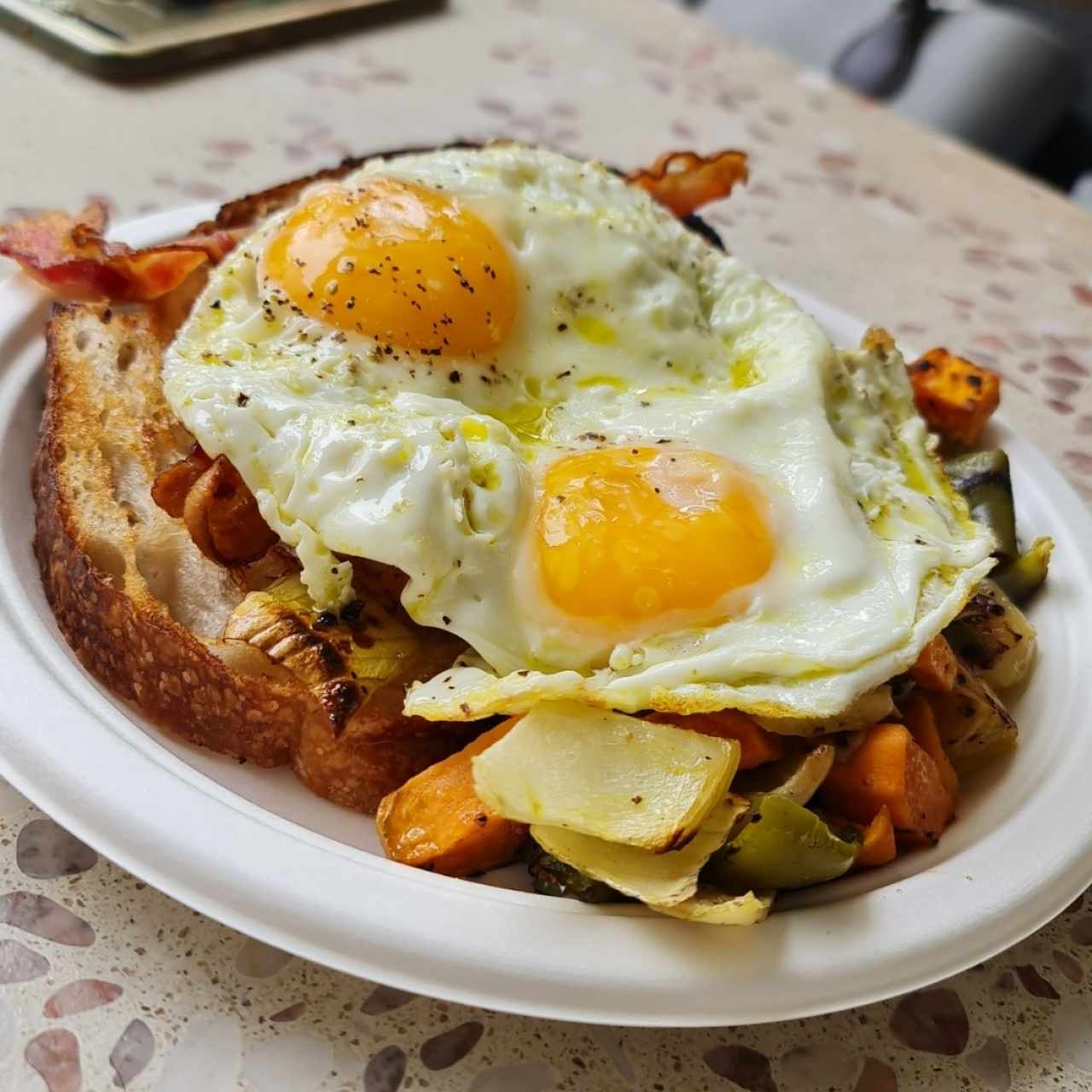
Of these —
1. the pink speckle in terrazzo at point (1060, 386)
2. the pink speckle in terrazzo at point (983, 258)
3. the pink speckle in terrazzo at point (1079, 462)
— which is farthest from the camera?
the pink speckle in terrazzo at point (983, 258)

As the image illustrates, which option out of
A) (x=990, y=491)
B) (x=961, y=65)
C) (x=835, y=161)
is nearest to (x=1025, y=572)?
(x=990, y=491)

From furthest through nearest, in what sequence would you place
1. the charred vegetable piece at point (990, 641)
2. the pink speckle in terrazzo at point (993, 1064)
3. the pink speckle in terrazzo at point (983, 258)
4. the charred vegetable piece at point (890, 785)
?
the pink speckle in terrazzo at point (983, 258) → the charred vegetable piece at point (990, 641) → the charred vegetable piece at point (890, 785) → the pink speckle in terrazzo at point (993, 1064)

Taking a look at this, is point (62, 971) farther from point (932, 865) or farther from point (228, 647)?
point (932, 865)

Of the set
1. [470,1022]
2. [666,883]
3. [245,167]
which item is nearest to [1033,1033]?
[666,883]

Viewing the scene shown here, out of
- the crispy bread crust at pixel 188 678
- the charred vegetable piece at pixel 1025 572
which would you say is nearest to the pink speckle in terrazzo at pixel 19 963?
the crispy bread crust at pixel 188 678

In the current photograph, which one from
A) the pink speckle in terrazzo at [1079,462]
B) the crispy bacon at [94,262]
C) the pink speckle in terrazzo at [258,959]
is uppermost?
the pink speckle in terrazzo at [1079,462]

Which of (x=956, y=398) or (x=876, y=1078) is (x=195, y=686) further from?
(x=956, y=398)

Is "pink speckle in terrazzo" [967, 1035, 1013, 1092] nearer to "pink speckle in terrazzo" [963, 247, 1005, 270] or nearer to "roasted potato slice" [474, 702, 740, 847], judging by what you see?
"roasted potato slice" [474, 702, 740, 847]

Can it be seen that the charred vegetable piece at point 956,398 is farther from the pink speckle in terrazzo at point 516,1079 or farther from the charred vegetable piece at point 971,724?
the pink speckle in terrazzo at point 516,1079
